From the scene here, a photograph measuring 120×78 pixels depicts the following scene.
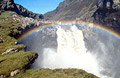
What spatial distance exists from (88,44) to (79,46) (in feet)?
27.9

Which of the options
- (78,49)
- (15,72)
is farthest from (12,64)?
(78,49)

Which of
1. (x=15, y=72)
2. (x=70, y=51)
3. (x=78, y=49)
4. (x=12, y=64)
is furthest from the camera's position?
(x=70, y=51)

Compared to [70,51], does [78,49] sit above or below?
above

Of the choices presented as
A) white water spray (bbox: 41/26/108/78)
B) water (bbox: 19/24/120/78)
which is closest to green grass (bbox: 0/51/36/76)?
water (bbox: 19/24/120/78)

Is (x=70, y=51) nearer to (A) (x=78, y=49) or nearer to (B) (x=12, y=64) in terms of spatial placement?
(A) (x=78, y=49)

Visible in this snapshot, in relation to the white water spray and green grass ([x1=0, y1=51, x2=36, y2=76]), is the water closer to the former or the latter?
the white water spray

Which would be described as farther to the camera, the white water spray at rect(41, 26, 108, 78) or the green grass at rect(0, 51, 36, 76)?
the white water spray at rect(41, 26, 108, 78)

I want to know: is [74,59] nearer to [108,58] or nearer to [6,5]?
[108,58]

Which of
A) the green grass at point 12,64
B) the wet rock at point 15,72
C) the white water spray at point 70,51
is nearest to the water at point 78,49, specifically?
the white water spray at point 70,51

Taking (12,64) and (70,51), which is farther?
(70,51)

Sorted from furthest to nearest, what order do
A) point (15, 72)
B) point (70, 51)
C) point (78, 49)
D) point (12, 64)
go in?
point (70, 51)
point (78, 49)
point (12, 64)
point (15, 72)

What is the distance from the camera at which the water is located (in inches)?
3189

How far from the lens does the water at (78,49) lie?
81.0m

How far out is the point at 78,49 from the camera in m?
116
